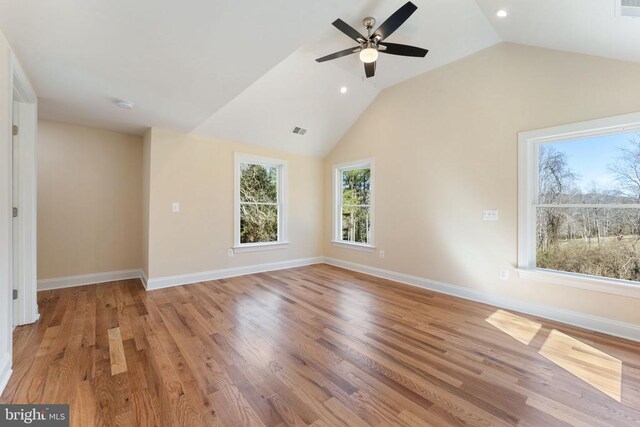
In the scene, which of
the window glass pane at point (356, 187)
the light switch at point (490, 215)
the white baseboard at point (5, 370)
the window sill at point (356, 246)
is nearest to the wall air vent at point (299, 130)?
the window glass pane at point (356, 187)

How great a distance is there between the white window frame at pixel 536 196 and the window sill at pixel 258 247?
375 centimetres

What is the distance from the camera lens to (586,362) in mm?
2086

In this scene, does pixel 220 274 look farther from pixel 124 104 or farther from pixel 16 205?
pixel 124 104

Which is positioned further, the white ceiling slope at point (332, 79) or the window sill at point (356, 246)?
the window sill at point (356, 246)

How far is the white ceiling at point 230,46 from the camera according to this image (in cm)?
169

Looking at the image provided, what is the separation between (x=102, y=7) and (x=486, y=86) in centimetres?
387

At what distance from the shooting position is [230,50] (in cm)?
205

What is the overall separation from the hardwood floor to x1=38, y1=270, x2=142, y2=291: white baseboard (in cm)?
69

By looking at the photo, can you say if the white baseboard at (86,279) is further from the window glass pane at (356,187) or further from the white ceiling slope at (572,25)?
the white ceiling slope at (572,25)

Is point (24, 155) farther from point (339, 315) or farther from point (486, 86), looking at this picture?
point (486, 86)

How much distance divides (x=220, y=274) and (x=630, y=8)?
5.24 m

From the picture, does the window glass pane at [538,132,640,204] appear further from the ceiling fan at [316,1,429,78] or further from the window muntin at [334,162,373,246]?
the window muntin at [334,162,373,246]

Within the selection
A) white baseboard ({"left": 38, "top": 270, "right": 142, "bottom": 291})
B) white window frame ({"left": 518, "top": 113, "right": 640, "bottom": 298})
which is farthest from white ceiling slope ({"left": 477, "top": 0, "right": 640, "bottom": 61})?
white baseboard ({"left": 38, "top": 270, "right": 142, "bottom": 291})

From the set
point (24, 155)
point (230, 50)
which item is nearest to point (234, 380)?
point (230, 50)
